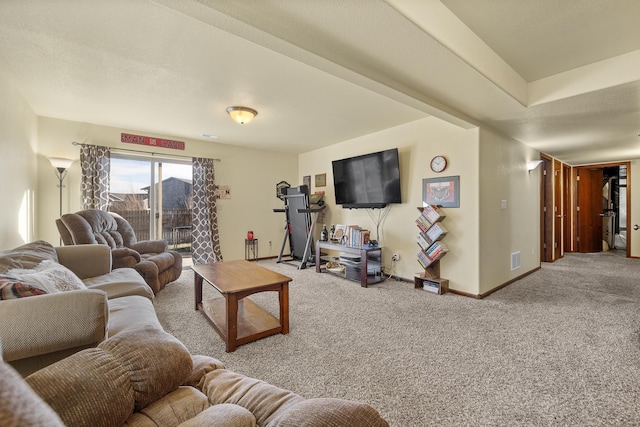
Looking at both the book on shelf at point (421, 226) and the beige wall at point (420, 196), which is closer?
the beige wall at point (420, 196)

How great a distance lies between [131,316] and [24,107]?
132 inches

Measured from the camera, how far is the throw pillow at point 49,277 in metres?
1.46

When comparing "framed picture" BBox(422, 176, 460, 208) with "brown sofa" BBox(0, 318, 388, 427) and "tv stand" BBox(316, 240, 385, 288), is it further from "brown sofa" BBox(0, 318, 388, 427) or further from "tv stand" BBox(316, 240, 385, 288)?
"brown sofa" BBox(0, 318, 388, 427)

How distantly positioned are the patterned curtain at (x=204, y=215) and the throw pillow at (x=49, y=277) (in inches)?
125

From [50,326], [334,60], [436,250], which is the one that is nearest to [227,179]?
[436,250]

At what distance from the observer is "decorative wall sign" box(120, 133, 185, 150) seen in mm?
4469

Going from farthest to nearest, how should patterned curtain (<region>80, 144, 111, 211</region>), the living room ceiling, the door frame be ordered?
the door frame
patterned curtain (<region>80, 144, 111, 211</region>)
the living room ceiling

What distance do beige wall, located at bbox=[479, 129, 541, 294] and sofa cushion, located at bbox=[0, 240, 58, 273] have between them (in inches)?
163

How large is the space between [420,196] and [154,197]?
14.2ft

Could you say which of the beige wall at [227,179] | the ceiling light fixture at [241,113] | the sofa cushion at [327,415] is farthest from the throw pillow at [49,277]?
the beige wall at [227,179]

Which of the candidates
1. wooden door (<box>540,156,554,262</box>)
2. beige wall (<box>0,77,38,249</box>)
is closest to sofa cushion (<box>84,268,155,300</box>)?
beige wall (<box>0,77,38,249</box>)

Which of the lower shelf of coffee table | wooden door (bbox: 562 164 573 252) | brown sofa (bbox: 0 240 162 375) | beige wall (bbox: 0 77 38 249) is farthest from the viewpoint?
wooden door (bbox: 562 164 573 252)

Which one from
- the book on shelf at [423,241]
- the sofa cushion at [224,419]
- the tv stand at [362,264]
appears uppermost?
the book on shelf at [423,241]

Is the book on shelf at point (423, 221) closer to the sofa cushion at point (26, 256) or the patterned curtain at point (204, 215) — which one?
the patterned curtain at point (204, 215)
